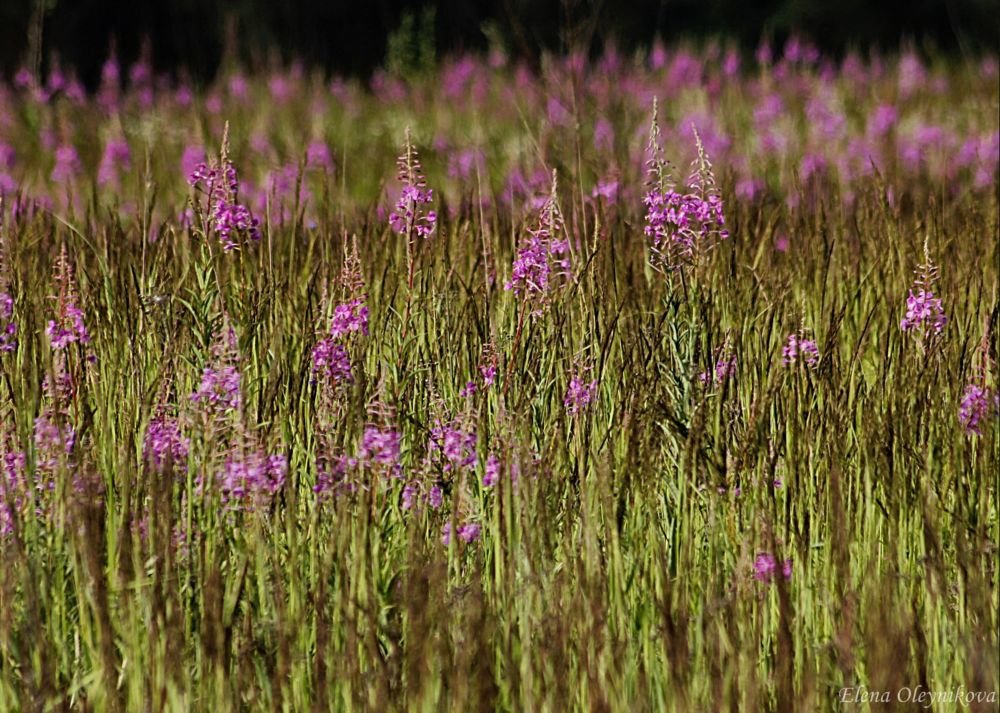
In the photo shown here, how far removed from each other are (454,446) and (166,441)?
0.41 meters

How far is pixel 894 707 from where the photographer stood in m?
1.49

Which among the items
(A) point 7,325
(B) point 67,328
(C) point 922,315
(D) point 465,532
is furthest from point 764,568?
(A) point 7,325

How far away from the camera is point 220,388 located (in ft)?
6.07

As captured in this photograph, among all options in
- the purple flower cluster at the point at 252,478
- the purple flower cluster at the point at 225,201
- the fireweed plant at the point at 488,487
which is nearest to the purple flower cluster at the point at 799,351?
the fireweed plant at the point at 488,487

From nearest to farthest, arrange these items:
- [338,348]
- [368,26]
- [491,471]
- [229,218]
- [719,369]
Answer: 1. [491,471]
2. [338,348]
3. [719,369]
4. [229,218]
5. [368,26]

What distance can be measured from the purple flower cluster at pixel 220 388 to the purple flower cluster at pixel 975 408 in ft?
3.45

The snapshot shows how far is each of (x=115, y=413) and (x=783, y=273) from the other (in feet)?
4.76

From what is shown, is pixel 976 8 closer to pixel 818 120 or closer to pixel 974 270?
pixel 818 120

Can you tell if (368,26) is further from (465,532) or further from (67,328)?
(465,532)

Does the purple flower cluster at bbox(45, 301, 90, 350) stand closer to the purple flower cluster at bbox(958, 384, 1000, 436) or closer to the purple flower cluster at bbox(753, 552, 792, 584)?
the purple flower cluster at bbox(753, 552, 792, 584)

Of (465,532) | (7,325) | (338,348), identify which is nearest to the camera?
(465,532)

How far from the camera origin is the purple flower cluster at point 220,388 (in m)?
1.83

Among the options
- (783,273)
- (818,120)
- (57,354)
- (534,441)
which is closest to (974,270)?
(783,273)

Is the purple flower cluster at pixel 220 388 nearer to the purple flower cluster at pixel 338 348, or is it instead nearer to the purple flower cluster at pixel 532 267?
the purple flower cluster at pixel 338 348
